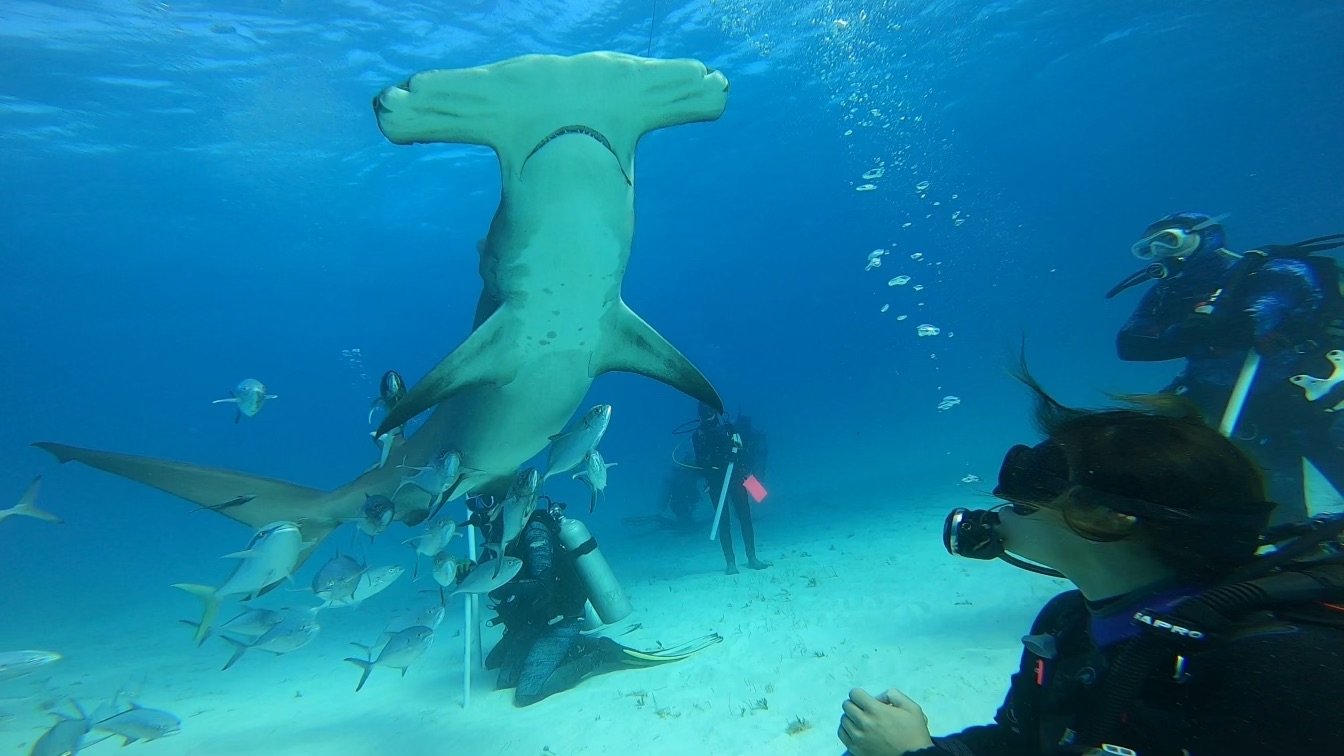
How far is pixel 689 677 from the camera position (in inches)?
239

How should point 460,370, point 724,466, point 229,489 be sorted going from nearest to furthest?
point 460,370, point 229,489, point 724,466

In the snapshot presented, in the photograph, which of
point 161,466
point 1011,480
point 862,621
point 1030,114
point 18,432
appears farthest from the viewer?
point 18,432

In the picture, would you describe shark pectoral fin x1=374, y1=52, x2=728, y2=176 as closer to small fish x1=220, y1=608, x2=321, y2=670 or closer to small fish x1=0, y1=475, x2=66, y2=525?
small fish x1=220, y1=608, x2=321, y2=670

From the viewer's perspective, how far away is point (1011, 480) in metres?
1.84

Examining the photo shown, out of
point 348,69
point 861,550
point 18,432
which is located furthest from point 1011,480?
point 18,432

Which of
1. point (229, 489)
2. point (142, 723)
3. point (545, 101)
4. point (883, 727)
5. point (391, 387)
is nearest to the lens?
point (883, 727)

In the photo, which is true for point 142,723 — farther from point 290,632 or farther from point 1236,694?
point 1236,694

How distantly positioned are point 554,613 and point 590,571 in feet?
2.14

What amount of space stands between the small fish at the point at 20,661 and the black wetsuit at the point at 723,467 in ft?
29.3

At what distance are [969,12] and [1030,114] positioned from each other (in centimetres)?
1850

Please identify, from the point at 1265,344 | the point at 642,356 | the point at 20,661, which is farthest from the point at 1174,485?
the point at 20,661

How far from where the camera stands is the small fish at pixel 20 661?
5.42 meters

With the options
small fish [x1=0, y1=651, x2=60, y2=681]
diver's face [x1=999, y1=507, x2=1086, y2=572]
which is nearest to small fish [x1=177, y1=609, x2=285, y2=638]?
small fish [x1=0, y1=651, x2=60, y2=681]

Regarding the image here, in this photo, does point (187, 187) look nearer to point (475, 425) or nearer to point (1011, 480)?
point (475, 425)
